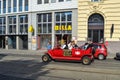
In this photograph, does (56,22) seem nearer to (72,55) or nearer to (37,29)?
(37,29)

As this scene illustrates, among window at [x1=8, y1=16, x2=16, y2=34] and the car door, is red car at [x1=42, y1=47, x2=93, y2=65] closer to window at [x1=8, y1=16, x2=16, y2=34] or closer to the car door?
the car door

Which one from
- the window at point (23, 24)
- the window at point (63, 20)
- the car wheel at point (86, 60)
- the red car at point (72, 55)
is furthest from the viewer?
the window at point (23, 24)

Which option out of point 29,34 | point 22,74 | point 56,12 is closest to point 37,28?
point 29,34

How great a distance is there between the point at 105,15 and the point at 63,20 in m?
6.37

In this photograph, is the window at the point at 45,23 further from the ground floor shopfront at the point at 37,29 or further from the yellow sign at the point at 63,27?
the yellow sign at the point at 63,27

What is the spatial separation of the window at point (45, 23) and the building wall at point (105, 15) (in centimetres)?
527

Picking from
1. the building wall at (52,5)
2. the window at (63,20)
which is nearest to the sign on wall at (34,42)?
the window at (63,20)

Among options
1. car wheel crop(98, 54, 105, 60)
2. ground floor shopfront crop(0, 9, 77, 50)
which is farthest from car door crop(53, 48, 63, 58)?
ground floor shopfront crop(0, 9, 77, 50)

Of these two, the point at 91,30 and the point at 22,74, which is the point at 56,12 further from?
the point at 22,74

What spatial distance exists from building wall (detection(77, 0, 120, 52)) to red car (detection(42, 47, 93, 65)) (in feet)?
45.7

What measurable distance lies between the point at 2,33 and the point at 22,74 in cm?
3243

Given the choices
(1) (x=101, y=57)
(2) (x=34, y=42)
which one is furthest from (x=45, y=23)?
(1) (x=101, y=57)

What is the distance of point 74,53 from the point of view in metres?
20.1

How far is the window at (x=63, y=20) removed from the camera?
1444 inches
